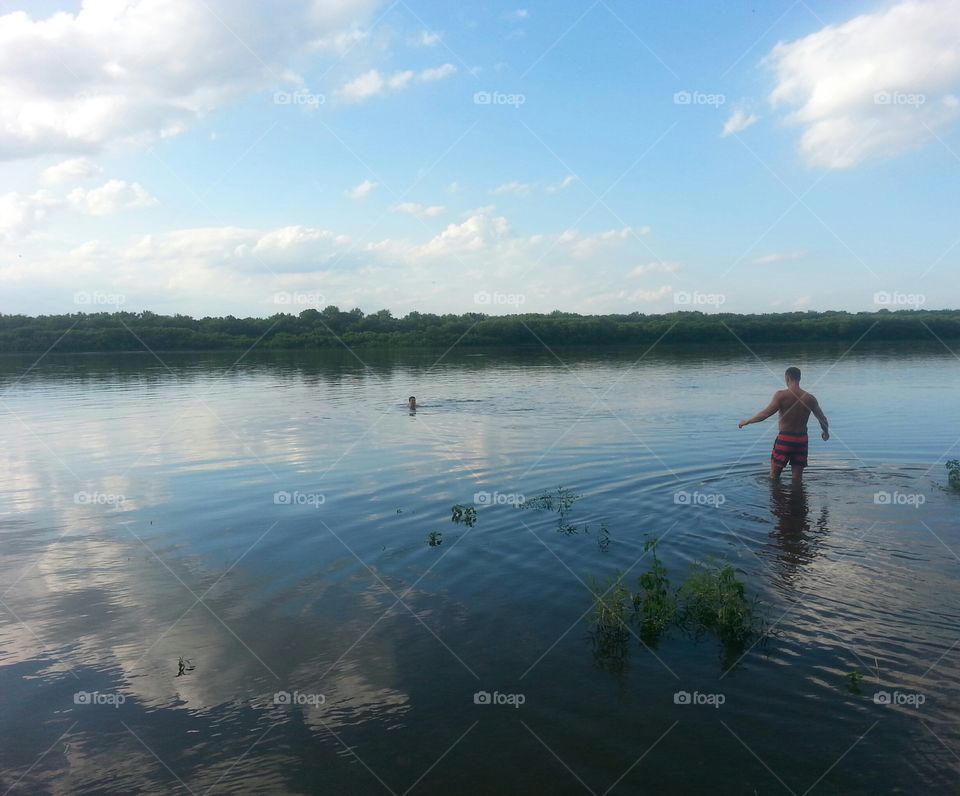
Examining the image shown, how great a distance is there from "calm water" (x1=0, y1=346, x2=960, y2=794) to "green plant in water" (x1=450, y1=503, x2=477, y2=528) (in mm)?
190

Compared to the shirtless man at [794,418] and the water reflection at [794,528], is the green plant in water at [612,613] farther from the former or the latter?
the shirtless man at [794,418]

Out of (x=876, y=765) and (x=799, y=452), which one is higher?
(x=799, y=452)

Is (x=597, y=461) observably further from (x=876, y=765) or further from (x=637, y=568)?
(x=876, y=765)

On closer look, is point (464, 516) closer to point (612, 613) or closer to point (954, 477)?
point (612, 613)

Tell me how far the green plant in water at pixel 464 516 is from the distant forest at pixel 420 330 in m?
85.0

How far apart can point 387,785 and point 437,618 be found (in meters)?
2.89

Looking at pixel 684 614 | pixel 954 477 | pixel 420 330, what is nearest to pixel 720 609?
pixel 684 614

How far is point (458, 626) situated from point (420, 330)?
309 feet

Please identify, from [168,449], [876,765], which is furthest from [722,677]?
[168,449]

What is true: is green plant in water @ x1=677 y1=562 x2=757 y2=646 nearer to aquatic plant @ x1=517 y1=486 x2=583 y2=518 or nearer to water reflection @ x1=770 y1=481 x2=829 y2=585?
water reflection @ x1=770 y1=481 x2=829 y2=585

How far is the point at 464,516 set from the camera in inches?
503

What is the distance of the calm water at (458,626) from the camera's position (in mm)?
5891

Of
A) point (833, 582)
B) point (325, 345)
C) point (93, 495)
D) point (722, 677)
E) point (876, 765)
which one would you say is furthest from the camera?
point (325, 345)

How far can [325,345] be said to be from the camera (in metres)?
103
